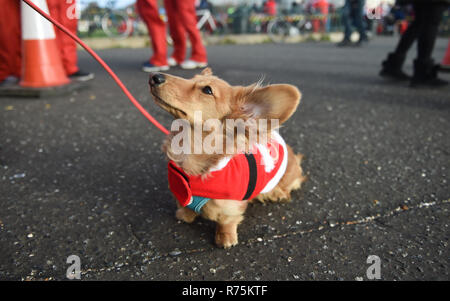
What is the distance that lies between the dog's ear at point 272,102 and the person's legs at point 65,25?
7.97ft

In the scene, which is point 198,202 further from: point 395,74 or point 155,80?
point 395,74

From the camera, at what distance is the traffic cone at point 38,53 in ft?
12.4

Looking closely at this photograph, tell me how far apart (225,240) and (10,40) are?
3703 millimetres

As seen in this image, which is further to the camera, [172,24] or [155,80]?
[172,24]

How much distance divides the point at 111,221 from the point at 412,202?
6.19 ft

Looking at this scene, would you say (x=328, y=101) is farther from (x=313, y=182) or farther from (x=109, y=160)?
(x=109, y=160)

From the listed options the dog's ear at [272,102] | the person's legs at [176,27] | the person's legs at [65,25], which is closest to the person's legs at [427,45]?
the person's legs at [176,27]

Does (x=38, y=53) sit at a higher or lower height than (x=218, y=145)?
higher

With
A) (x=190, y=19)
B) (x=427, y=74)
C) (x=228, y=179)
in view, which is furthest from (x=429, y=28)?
(x=228, y=179)

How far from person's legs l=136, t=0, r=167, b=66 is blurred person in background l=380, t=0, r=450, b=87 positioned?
3.50m

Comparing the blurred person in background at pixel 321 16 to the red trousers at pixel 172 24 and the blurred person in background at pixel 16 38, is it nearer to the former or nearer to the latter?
the red trousers at pixel 172 24

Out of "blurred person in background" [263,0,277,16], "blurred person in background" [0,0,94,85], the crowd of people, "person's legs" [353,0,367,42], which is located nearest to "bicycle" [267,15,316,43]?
"blurred person in background" [263,0,277,16]

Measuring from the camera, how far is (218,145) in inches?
65.5

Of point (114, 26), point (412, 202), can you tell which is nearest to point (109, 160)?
point (412, 202)
